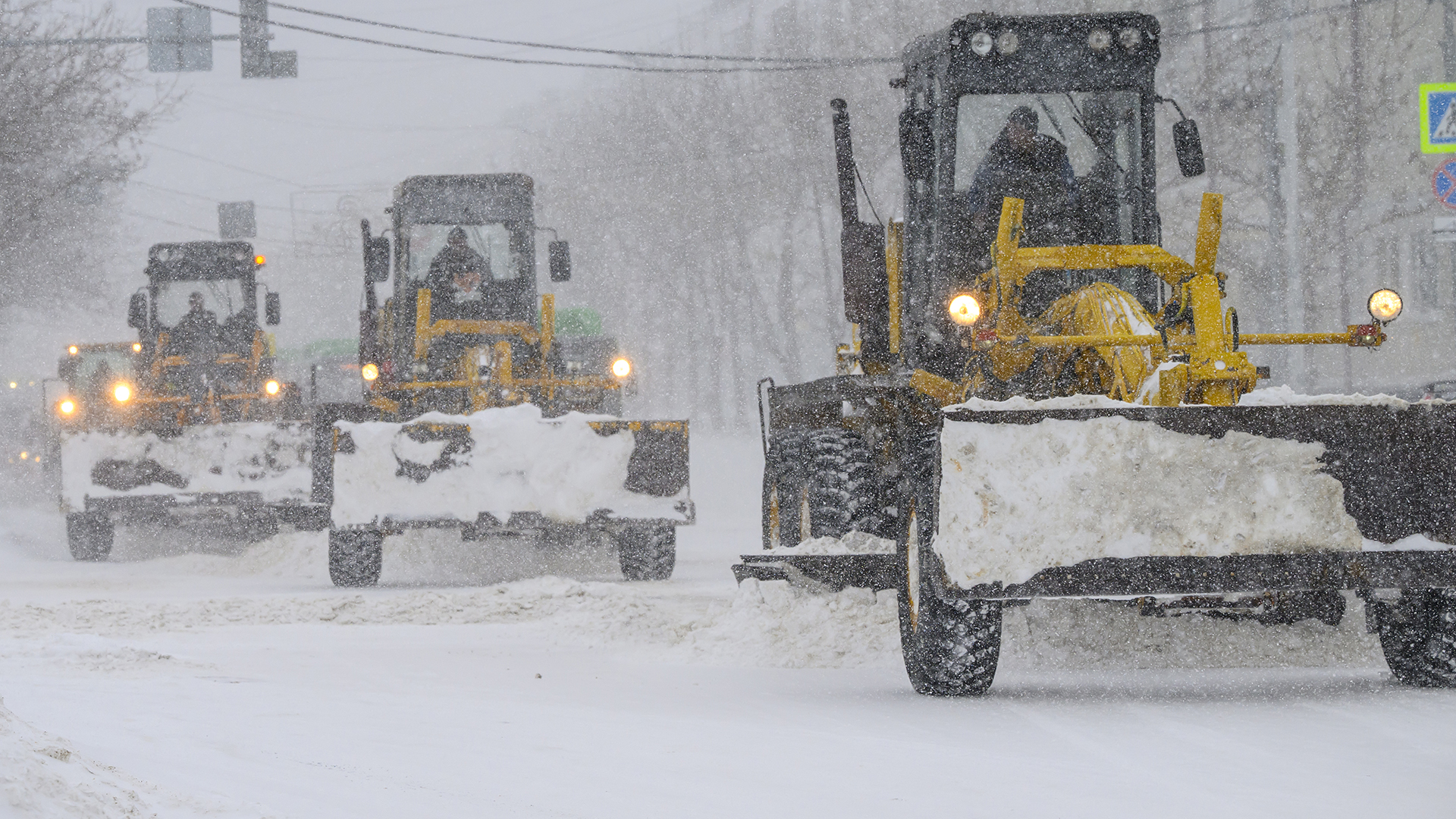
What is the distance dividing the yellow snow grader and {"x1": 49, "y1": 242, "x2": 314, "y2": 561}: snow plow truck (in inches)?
297

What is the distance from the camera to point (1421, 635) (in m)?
7.02

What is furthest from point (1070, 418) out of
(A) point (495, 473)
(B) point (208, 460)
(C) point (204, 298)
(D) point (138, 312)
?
(C) point (204, 298)

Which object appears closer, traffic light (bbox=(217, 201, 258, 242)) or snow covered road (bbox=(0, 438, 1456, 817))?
snow covered road (bbox=(0, 438, 1456, 817))

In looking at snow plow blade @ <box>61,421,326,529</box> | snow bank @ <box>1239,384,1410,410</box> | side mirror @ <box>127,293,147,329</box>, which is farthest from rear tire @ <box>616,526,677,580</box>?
side mirror @ <box>127,293,147,329</box>

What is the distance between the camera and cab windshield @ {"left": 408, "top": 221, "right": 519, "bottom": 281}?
15656 millimetres

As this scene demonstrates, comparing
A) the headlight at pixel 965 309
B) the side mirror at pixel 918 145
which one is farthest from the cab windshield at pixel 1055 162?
the headlight at pixel 965 309

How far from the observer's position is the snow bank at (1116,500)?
A: 618 centimetres

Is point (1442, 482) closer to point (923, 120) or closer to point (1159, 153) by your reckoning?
point (923, 120)

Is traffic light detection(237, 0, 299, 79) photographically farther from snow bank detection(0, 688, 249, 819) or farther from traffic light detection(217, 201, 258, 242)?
traffic light detection(217, 201, 258, 242)

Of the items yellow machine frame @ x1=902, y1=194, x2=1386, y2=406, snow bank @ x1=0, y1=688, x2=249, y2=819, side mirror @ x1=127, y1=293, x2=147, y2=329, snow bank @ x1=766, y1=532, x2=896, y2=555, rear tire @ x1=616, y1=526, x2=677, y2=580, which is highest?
side mirror @ x1=127, y1=293, x2=147, y2=329

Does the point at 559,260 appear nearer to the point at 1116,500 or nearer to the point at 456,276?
the point at 456,276

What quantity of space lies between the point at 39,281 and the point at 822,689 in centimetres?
2969

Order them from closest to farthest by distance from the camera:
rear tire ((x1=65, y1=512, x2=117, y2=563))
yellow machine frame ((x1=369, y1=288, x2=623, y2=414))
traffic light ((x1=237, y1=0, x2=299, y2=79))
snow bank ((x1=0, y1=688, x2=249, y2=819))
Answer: snow bank ((x1=0, y1=688, x2=249, y2=819)) < yellow machine frame ((x1=369, y1=288, x2=623, y2=414)) < rear tire ((x1=65, y1=512, x2=117, y2=563)) < traffic light ((x1=237, y1=0, x2=299, y2=79))

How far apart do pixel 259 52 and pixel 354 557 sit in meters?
6.96
